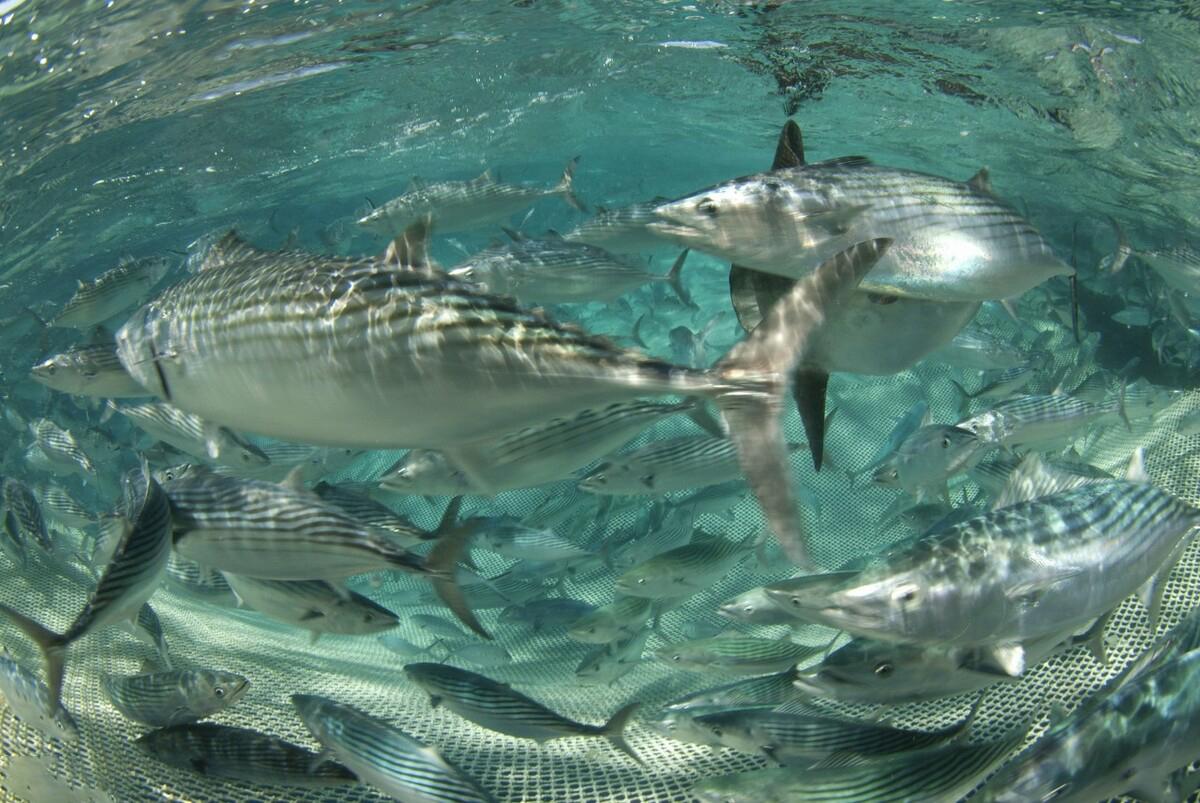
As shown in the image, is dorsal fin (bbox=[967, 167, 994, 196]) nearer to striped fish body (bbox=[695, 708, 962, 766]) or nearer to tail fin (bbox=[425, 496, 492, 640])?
striped fish body (bbox=[695, 708, 962, 766])

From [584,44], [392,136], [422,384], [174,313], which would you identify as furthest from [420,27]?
[422,384]

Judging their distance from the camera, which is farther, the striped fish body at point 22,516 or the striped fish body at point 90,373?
the striped fish body at point 22,516

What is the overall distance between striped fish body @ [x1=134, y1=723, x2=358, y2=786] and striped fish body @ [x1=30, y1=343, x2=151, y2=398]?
1.60 meters

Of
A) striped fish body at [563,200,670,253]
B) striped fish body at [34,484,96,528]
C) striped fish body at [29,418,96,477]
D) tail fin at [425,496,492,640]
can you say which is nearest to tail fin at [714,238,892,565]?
tail fin at [425,496,492,640]

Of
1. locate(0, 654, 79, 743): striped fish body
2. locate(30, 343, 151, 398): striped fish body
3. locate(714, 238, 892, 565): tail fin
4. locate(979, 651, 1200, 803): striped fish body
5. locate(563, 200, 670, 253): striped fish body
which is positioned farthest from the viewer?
locate(563, 200, 670, 253): striped fish body

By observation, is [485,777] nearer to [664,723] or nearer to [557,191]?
[664,723]

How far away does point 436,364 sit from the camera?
1855 mm

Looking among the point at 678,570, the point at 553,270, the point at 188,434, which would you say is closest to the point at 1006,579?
the point at 678,570

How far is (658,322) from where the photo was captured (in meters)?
12.4

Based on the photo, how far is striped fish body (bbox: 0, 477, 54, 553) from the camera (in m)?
5.12

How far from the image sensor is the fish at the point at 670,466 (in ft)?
14.6

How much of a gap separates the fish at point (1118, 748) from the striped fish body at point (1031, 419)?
2706mm

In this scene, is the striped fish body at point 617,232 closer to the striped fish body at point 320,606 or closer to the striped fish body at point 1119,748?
the striped fish body at point 320,606

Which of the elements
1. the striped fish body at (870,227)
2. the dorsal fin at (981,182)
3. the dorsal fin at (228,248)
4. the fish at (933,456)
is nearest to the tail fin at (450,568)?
the striped fish body at (870,227)
